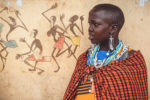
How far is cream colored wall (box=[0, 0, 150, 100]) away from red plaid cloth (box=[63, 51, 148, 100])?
88cm

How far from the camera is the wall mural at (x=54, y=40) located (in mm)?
2827

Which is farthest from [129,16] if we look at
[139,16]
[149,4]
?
[149,4]

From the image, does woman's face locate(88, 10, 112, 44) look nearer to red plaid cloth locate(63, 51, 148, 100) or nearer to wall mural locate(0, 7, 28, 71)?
red plaid cloth locate(63, 51, 148, 100)

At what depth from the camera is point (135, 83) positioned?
6.05 ft

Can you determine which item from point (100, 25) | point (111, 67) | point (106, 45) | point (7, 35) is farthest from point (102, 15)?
point (7, 35)

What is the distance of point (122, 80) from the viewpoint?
71.4 inches

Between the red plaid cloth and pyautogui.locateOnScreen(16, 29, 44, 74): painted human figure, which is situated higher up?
pyautogui.locateOnScreen(16, 29, 44, 74): painted human figure

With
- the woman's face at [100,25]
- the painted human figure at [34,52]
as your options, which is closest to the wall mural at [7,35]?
the painted human figure at [34,52]

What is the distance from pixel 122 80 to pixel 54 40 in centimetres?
142

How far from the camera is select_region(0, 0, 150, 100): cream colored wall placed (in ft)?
8.83

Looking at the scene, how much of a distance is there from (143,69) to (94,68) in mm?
507

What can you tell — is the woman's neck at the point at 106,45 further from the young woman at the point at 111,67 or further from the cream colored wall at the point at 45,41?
the cream colored wall at the point at 45,41

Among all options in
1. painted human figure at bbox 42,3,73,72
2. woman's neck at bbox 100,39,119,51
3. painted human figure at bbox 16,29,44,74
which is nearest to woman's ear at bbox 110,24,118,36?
woman's neck at bbox 100,39,119,51

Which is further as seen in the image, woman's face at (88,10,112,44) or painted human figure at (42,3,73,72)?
painted human figure at (42,3,73,72)
